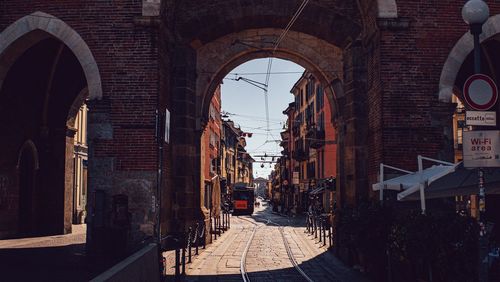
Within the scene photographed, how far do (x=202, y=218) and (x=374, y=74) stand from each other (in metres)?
7.59

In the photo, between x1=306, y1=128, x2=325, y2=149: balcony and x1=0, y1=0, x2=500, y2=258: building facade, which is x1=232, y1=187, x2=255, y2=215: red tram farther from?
x1=0, y1=0, x2=500, y2=258: building facade

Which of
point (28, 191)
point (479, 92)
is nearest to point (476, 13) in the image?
point (479, 92)

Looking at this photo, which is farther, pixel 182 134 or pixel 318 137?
pixel 318 137

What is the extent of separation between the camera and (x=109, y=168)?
12.8 meters

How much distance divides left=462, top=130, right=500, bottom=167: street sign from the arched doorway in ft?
38.0

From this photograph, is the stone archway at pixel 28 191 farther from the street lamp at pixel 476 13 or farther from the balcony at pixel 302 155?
the balcony at pixel 302 155

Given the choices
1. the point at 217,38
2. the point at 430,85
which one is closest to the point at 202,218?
the point at 217,38

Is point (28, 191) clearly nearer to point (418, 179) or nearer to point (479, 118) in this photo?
point (418, 179)

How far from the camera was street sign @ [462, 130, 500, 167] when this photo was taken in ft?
22.1

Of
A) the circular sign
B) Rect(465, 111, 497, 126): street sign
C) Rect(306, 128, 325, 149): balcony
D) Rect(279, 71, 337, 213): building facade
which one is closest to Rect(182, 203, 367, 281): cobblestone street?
Rect(465, 111, 497, 126): street sign

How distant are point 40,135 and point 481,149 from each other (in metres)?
16.1

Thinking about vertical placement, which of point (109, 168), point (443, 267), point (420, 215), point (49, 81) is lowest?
point (443, 267)

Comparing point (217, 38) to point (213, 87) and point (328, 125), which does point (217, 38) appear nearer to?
point (213, 87)

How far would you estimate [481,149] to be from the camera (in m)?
6.78
